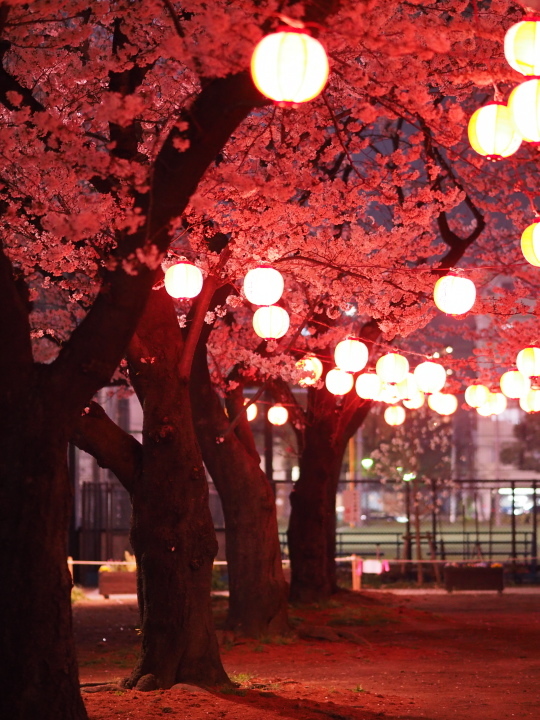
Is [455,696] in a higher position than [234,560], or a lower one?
lower

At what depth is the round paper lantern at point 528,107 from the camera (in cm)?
636

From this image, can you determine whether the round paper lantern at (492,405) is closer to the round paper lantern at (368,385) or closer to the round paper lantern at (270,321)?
the round paper lantern at (368,385)

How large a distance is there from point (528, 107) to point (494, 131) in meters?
1.02

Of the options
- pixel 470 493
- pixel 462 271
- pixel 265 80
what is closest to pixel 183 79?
pixel 462 271

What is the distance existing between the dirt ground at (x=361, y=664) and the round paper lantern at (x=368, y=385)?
3.93 meters

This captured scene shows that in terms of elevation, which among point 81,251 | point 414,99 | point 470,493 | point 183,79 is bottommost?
point 470,493

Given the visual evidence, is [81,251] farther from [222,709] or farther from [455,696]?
[455,696]

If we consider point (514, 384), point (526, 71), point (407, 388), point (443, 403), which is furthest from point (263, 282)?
point (443, 403)

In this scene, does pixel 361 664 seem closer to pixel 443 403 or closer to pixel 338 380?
pixel 338 380

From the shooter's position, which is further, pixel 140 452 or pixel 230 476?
pixel 230 476

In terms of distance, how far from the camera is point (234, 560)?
1402 cm

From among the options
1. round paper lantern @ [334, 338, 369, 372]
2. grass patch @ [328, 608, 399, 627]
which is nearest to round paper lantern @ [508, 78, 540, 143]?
round paper lantern @ [334, 338, 369, 372]

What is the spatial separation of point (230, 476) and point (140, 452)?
4361 mm

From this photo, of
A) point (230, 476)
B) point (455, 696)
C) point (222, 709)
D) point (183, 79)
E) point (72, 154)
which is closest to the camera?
point (72, 154)
